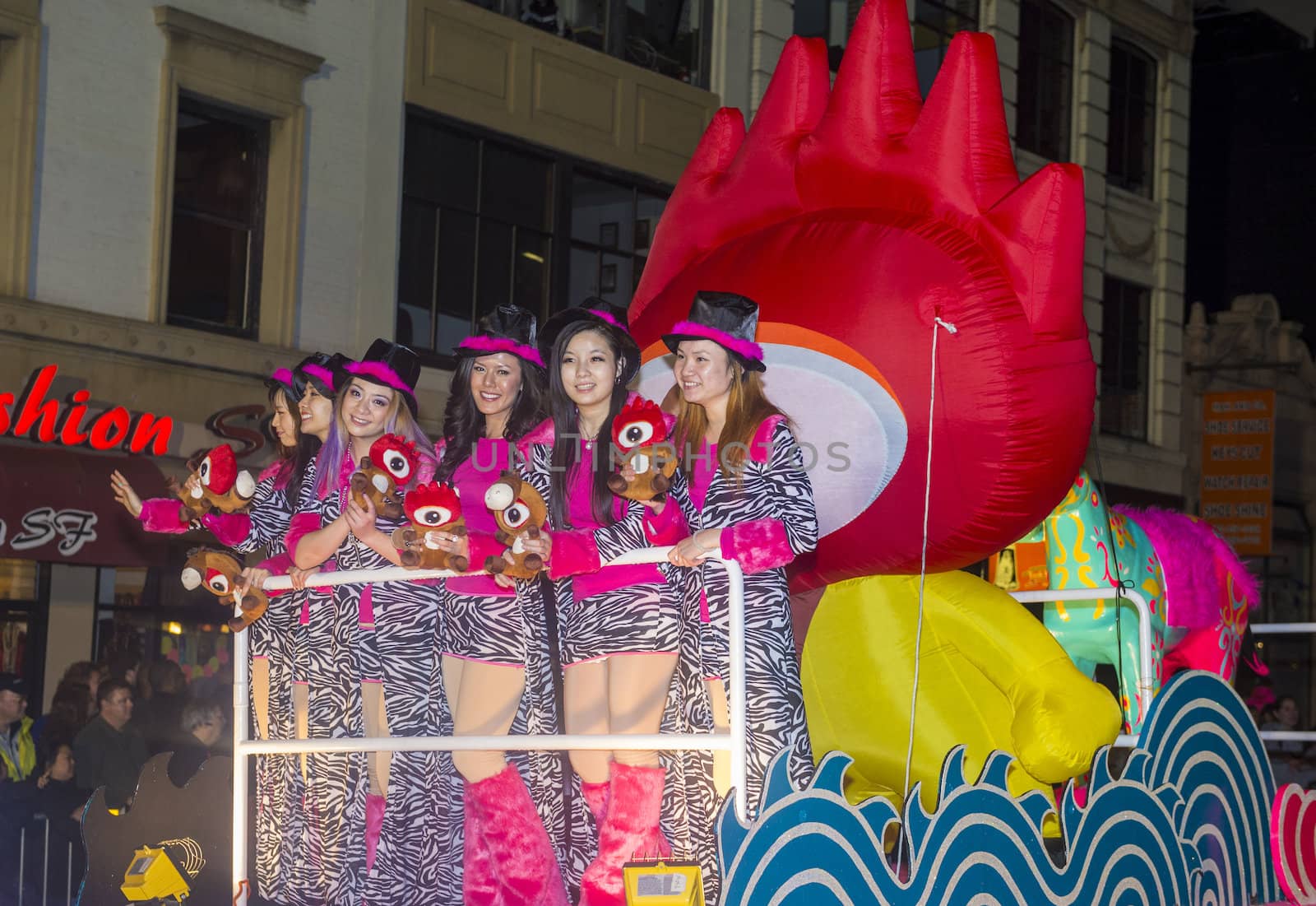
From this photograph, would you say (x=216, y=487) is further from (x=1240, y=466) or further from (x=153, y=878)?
(x=1240, y=466)

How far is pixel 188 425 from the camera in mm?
10656

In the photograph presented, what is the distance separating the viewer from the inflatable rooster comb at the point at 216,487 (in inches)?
209

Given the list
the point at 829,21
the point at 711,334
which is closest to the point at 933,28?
the point at 829,21

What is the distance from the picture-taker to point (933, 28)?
16953mm

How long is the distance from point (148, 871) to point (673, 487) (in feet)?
6.54

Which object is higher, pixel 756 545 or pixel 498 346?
pixel 498 346

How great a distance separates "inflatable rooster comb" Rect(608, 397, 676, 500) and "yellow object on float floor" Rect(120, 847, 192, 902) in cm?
194

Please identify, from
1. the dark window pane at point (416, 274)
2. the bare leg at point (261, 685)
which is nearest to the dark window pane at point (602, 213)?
the dark window pane at point (416, 274)

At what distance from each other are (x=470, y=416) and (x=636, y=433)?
3.43 feet

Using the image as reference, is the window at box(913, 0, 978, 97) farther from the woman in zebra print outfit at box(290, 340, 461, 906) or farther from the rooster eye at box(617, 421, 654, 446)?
the rooster eye at box(617, 421, 654, 446)

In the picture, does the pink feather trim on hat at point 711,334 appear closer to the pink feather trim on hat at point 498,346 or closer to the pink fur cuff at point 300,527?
the pink feather trim on hat at point 498,346

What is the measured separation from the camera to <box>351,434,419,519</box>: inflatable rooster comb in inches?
184

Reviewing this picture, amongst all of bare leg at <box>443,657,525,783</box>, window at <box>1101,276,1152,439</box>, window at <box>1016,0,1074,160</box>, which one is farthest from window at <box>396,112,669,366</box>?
bare leg at <box>443,657,525,783</box>

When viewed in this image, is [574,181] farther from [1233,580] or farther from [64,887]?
[64,887]
